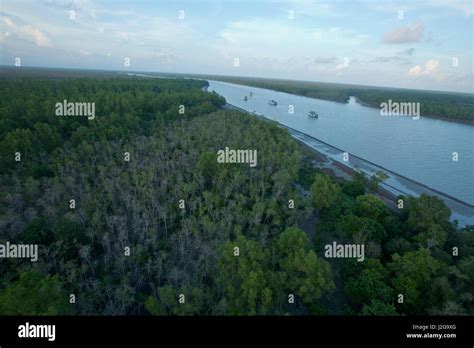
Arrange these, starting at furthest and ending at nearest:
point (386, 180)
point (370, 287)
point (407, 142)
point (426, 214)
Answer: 1. point (407, 142)
2. point (386, 180)
3. point (426, 214)
4. point (370, 287)

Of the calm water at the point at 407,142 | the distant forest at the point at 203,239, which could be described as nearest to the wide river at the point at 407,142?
Result: the calm water at the point at 407,142

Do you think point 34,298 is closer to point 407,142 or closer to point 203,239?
point 203,239

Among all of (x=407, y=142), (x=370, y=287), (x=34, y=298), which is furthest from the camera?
(x=407, y=142)

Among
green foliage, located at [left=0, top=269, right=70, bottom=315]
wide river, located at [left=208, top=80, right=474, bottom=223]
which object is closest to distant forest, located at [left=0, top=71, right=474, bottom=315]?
green foliage, located at [left=0, top=269, right=70, bottom=315]

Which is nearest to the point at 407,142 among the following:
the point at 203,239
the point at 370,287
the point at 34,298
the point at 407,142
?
the point at 407,142

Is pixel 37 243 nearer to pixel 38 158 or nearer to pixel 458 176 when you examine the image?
pixel 38 158

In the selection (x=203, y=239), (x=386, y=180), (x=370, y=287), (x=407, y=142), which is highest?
(x=407, y=142)

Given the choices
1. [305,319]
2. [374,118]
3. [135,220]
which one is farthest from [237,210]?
[374,118]
